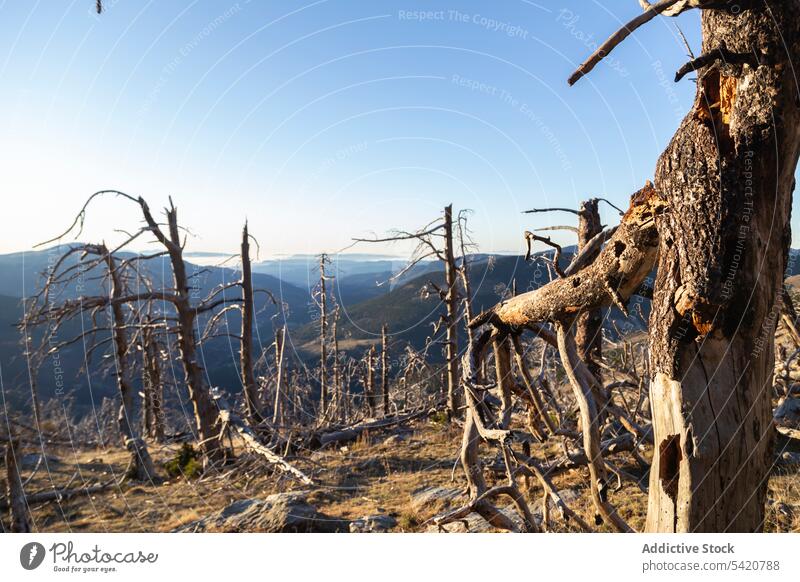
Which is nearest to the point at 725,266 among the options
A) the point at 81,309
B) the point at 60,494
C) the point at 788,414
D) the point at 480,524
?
the point at 480,524

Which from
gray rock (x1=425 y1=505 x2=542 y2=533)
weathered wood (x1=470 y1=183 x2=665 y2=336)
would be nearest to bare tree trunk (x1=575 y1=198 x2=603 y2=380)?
gray rock (x1=425 y1=505 x2=542 y2=533)

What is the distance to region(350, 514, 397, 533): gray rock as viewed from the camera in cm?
640

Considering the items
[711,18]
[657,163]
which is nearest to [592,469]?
[657,163]

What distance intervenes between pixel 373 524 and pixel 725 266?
Answer: 598 centimetres

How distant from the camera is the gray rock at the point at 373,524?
6.40m

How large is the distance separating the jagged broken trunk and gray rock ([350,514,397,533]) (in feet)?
16.2

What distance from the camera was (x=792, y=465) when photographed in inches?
269

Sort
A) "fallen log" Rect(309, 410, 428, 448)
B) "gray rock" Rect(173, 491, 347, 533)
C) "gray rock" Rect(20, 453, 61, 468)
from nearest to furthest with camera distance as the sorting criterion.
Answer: "gray rock" Rect(173, 491, 347, 533) → "fallen log" Rect(309, 410, 428, 448) → "gray rock" Rect(20, 453, 61, 468)

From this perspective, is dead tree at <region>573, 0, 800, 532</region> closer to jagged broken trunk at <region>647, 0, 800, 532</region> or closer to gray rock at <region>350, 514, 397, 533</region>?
jagged broken trunk at <region>647, 0, 800, 532</region>

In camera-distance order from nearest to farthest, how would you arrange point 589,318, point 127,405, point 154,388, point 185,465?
point 589,318 → point 185,465 → point 127,405 → point 154,388

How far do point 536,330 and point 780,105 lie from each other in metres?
1.83

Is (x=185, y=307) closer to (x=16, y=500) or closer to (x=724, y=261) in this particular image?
(x=16, y=500)

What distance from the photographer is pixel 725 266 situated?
2.08 m
